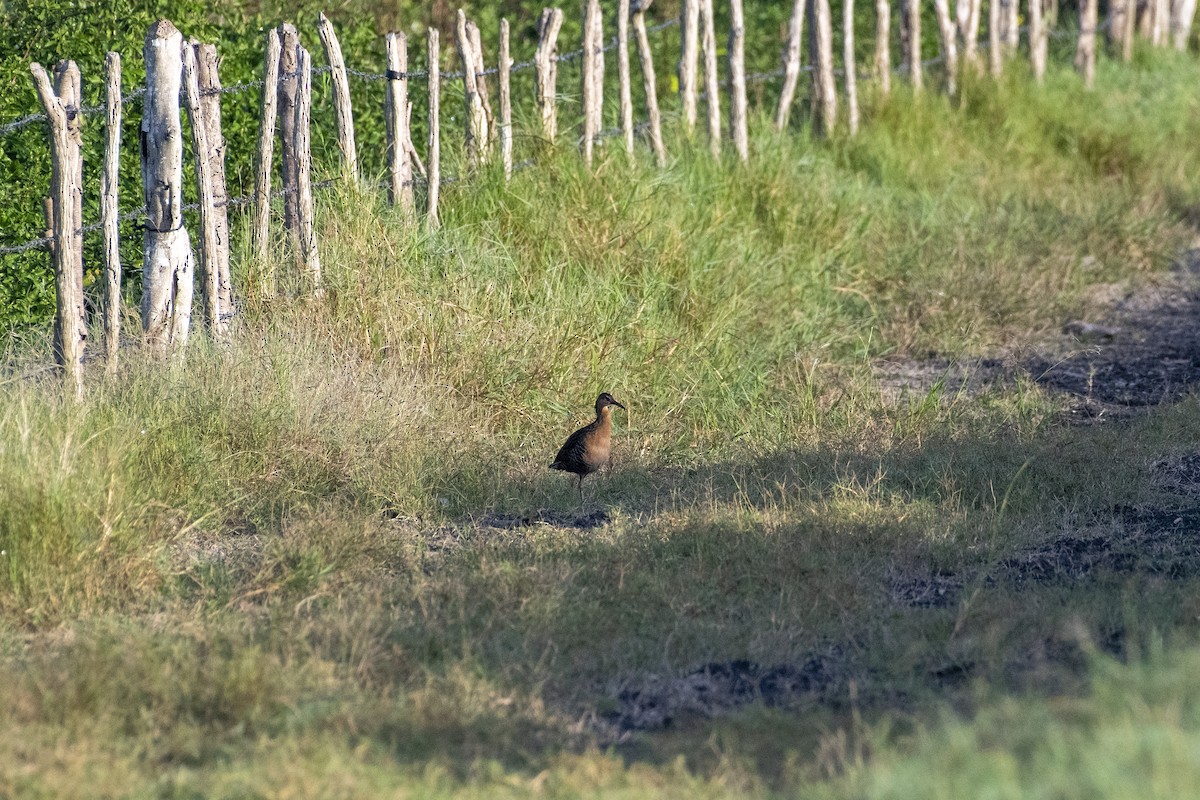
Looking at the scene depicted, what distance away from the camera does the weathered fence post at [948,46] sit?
1246 centimetres

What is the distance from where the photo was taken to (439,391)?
22.9ft

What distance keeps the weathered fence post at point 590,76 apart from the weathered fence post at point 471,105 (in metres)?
0.77

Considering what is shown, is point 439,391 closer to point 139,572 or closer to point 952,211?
point 139,572

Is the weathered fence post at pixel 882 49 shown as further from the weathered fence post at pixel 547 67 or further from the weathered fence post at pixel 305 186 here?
the weathered fence post at pixel 305 186

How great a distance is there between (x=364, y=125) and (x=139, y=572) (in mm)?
4082

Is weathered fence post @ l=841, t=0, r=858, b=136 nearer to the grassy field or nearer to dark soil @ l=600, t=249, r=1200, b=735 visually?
the grassy field

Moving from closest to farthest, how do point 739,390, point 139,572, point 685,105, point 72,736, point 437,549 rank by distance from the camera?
point 72,736 < point 139,572 < point 437,549 < point 739,390 < point 685,105

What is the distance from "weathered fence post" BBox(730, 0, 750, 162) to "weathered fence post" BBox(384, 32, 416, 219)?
2.90 meters

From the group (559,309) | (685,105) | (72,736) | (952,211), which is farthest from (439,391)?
(952,211)

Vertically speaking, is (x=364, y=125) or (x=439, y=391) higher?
(x=364, y=125)

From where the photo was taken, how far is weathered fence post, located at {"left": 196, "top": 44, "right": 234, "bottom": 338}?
22.5 feet

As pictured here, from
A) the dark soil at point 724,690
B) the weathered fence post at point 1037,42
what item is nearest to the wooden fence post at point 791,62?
the weathered fence post at point 1037,42

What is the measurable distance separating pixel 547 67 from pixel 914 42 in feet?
15.7

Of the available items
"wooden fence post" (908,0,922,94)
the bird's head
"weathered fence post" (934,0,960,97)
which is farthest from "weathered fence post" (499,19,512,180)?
"weathered fence post" (934,0,960,97)
